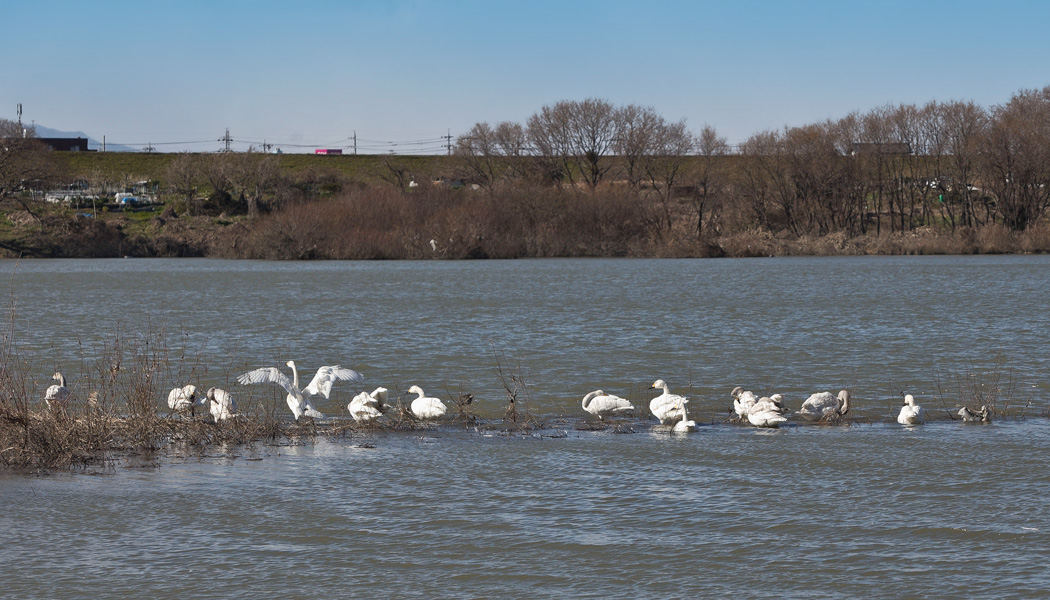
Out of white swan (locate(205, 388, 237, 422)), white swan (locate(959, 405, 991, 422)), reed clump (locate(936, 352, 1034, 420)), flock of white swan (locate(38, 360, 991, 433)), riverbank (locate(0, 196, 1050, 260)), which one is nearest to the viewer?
white swan (locate(205, 388, 237, 422))

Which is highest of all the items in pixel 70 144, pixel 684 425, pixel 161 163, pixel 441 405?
pixel 70 144

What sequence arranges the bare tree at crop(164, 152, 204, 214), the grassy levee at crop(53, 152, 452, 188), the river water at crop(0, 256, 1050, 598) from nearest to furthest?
the river water at crop(0, 256, 1050, 598) < the bare tree at crop(164, 152, 204, 214) < the grassy levee at crop(53, 152, 452, 188)

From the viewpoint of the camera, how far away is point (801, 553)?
7.32m

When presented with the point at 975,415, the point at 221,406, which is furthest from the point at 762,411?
the point at 221,406

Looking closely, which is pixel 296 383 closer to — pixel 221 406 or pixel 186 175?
pixel 221 406

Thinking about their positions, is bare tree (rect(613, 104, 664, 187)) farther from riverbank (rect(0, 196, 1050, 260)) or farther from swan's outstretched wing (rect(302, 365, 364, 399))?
swan's outstretched wing (rect(302, 365, 364, 399))

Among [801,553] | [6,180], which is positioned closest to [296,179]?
[6,180]

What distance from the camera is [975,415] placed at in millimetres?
11945

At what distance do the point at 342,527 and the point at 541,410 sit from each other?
→ 17.0ft

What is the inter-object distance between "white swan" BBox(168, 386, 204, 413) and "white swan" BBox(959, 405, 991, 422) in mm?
8024

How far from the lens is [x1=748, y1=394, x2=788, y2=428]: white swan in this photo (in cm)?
1151

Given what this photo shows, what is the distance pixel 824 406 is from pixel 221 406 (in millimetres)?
6324

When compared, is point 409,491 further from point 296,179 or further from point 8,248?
point 296,179

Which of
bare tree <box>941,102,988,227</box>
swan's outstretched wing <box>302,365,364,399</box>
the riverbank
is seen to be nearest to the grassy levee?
the riverbank
